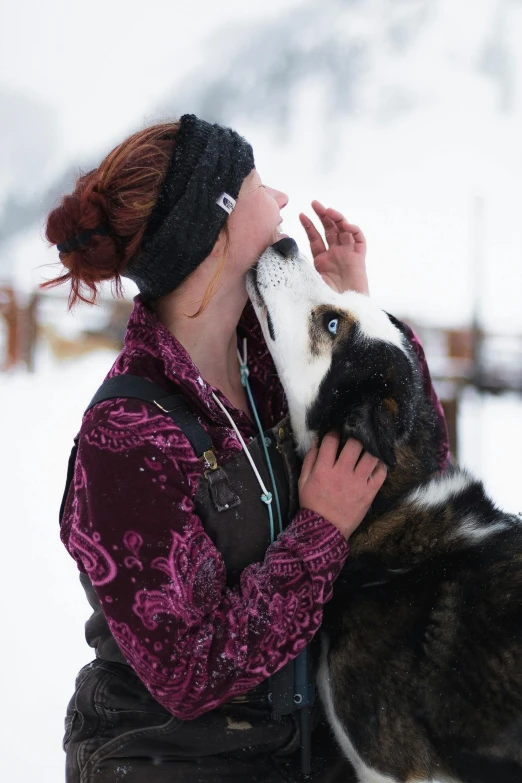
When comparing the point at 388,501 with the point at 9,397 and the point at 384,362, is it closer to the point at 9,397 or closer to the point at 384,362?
the point at 384,362

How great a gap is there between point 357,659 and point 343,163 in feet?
42.1

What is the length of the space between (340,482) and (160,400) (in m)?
0.45

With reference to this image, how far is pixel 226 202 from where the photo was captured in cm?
197

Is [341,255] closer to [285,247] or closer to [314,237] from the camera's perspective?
[314,237]

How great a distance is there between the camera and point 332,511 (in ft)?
5.89

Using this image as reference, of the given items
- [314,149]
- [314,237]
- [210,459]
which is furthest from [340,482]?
[314,149]

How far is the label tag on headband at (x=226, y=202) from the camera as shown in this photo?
196 centimetres

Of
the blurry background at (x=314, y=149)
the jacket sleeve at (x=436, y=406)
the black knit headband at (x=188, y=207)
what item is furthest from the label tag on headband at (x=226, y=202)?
the blurry background at (x=314, y=149)

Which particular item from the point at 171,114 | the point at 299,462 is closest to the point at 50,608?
the point at 299,462

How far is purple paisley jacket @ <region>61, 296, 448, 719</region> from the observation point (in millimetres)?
1560

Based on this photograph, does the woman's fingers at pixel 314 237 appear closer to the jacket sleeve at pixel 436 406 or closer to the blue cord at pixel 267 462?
the jacket sleeve at pixel 436 406

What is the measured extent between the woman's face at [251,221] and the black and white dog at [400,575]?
49 mm

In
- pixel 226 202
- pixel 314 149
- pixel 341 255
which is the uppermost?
pixel 226 202

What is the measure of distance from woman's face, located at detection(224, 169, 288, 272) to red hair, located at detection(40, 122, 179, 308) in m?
0.23
